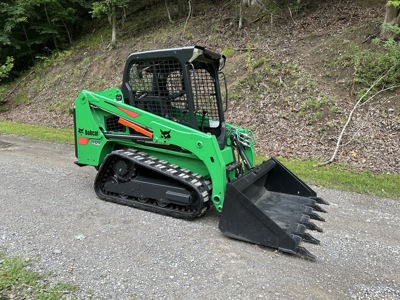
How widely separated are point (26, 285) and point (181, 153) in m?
2.34

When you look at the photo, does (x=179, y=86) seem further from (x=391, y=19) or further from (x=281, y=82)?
(x=391, y=19)

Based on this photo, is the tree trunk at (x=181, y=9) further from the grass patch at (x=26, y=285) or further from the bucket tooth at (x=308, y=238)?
the grass patch at (x=26, y=285)

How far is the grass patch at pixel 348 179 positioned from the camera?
18.9 ft

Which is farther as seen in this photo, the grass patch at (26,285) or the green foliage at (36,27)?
the green foliage at (36,27)

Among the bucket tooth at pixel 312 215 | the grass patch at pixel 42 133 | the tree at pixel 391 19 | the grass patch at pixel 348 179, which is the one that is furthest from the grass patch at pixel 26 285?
the tree at pixel 391 19

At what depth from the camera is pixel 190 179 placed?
4.34m

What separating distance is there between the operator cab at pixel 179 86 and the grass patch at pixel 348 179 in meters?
2.30

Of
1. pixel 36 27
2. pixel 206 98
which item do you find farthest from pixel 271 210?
pixel 36 27

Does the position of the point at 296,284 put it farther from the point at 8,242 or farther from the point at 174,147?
the point at 8,242

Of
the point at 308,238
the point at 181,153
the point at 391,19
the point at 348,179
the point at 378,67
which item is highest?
the point at 391,19

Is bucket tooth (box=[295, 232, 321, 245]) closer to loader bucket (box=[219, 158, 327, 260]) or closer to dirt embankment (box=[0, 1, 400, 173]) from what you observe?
loader bucket (box=[219, 158, 327, 260])

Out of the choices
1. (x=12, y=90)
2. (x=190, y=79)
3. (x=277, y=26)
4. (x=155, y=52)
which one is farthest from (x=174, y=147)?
(x=12, y=90)

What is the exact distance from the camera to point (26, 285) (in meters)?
2.91

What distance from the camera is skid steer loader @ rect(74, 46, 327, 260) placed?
4.15m
